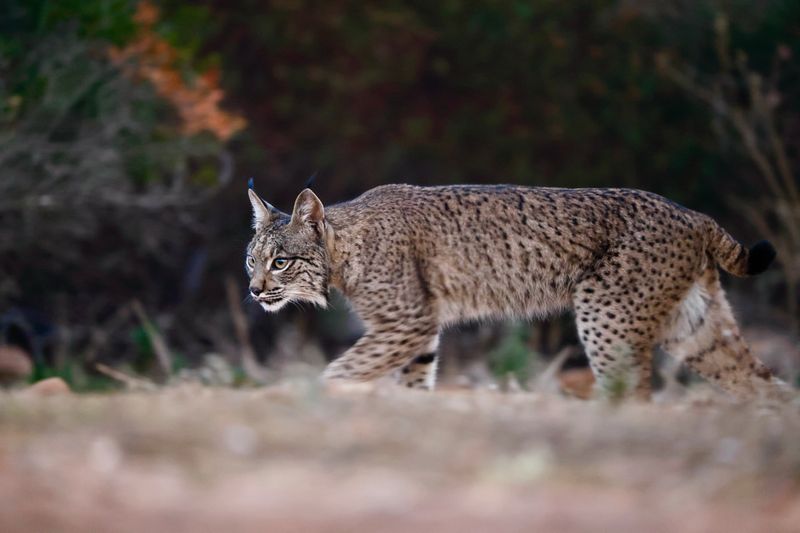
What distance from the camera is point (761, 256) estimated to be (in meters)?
6.89

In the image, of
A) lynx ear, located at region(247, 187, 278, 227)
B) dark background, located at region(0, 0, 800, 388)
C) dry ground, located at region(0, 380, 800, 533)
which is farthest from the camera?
dark background, located at region(0, 0, 800, 388)

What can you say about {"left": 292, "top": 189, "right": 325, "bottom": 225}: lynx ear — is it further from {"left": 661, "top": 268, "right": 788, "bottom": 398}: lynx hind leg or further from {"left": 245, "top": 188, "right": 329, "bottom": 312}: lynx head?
{"left": 661, "top": 268, "right": 788, "bottom": 398}: lynx hind leg

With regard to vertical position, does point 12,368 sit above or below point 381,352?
below

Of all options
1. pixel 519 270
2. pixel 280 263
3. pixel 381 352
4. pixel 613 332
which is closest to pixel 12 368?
pixel 280 263

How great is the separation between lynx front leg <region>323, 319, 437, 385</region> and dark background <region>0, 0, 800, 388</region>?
227 inches

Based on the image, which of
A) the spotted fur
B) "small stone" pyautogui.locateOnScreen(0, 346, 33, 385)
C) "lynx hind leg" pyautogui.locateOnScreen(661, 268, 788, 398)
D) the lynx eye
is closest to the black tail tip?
the spotted fur

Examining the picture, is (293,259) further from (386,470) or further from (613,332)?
(386,470)

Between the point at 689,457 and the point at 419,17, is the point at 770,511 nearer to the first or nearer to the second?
the point at 689,457

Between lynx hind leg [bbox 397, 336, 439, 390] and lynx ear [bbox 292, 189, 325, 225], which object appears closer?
lynx ear [bbox 292, 189, 325, 225]

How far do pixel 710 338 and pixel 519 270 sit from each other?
3.88 ft

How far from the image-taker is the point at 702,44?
54.4 ft

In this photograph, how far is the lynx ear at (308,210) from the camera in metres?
6.97

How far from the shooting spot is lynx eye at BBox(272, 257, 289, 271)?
23.1ft

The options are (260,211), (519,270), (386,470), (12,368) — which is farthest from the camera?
(12,368)
